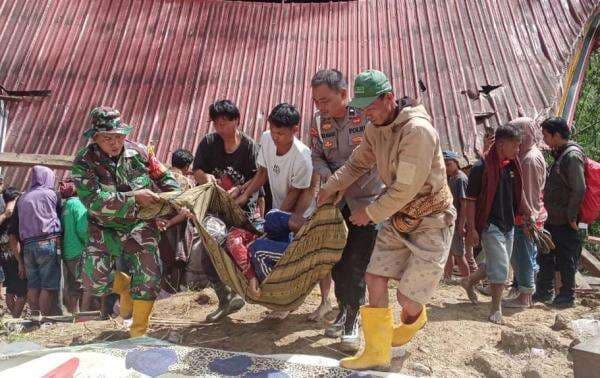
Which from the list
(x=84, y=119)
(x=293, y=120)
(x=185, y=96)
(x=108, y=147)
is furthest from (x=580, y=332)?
(x=84, y=119)

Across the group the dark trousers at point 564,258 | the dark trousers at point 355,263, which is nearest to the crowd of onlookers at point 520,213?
the dark trousers at point 564,258

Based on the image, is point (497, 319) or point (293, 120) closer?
point (293, 120)

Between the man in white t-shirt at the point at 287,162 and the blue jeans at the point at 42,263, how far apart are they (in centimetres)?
306

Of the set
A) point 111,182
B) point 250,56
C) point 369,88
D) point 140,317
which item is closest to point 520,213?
point 369,88

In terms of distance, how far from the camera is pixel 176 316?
4.58m

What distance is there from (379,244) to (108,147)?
5.82ft

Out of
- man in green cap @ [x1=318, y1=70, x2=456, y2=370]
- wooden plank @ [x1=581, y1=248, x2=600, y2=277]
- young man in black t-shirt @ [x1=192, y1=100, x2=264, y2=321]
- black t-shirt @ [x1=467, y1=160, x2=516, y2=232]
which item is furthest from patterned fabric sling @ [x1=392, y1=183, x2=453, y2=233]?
wooden plank @ [x1=581, y1=248, x2=600, y2=277]

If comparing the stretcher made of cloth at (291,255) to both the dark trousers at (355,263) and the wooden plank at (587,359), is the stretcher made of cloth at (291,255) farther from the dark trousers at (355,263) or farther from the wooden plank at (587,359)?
the wooden plank at (587,359)

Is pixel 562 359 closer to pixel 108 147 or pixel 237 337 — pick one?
pixel 237 337

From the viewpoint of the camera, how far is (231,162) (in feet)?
13.6

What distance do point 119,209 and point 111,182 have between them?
0.79 ft

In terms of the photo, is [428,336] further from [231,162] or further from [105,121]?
[105,121]

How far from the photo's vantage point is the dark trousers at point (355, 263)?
3.54 meters

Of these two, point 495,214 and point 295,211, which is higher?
point 495,214
